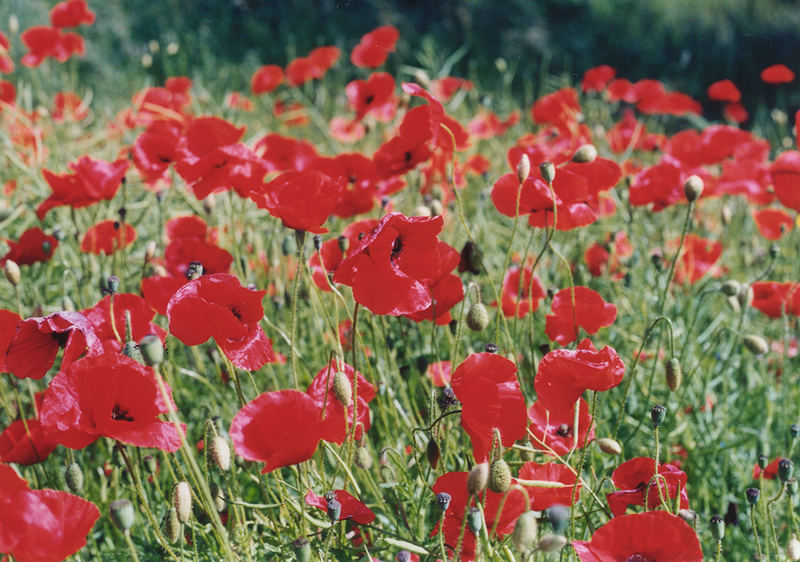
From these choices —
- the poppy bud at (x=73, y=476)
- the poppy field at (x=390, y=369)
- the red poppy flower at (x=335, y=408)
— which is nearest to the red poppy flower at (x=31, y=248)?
the poppy field at (x=390, y=369)

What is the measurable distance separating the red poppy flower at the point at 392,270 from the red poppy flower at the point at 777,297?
95 cm

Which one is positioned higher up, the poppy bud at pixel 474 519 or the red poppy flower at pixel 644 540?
the poppy bud at pixel 474 519

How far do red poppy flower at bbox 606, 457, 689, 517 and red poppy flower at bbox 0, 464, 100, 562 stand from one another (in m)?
0.63

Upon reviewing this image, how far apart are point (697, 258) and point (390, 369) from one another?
0.98m

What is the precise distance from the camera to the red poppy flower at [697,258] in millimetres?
1922

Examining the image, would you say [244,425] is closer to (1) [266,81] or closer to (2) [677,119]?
(1) [266,81]

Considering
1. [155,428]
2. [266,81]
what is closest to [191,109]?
[266,81]

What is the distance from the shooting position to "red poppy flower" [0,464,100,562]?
28.7 inches

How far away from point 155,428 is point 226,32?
20.9 feet

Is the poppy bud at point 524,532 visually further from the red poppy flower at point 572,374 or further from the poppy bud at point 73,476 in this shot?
the poppy bud at point 73,476

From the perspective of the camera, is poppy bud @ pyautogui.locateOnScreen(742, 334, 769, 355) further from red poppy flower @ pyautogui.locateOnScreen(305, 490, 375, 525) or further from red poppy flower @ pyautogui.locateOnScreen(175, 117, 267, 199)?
red poppy flower @ pyautogui.locateOnScreen(175, 117, 267, 199)

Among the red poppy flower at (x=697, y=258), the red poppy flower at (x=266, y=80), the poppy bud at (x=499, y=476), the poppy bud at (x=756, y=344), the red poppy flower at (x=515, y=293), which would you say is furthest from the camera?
the red poppy flower at (x=266, y=80)

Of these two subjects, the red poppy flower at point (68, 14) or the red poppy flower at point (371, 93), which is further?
the red poppy flower at point (68, 14)

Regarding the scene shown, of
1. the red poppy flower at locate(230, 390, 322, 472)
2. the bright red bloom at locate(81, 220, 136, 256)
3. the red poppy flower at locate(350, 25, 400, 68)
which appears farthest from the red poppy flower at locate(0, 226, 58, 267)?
the red poppy flower at locate(350, 25, 400, 68)
